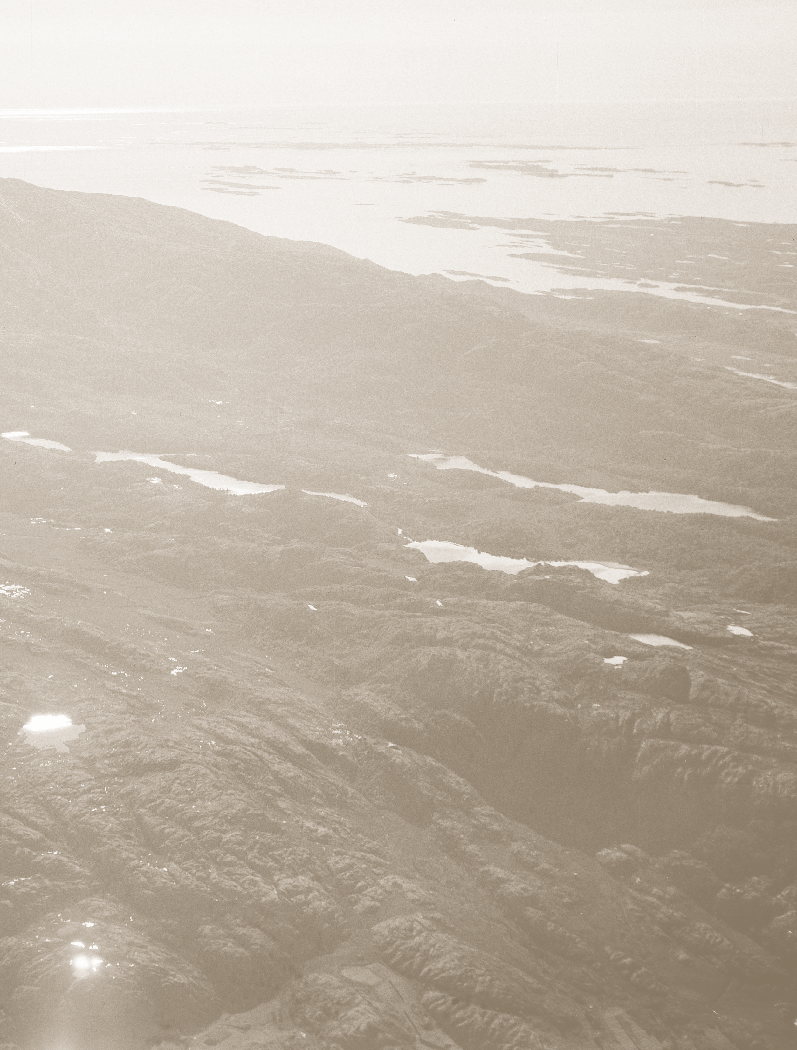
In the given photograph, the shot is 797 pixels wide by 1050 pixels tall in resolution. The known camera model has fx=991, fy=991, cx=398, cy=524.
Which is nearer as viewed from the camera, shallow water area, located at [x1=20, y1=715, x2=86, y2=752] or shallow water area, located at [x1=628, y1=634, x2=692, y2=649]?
shallow water area, located at [x1=20, y1=715, x2=86, y2=752]

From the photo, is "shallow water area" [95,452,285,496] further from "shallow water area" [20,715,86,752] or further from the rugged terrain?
"shallow water area" [20,715,86,752]

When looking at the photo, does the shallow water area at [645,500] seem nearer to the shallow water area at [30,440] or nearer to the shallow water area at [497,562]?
the shallow water area at [497,562]

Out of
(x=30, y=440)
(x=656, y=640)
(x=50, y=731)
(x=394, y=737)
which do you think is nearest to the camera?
(x=50, y=731)

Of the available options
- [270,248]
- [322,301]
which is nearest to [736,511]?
[322,301]

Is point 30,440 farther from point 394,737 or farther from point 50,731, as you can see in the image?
point 394,737

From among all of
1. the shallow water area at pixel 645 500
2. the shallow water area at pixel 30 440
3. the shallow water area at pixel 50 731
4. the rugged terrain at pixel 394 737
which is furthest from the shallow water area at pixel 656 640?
the shallow water area at pixel 30 440

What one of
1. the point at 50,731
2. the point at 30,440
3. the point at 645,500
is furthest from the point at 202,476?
the point at 50,731

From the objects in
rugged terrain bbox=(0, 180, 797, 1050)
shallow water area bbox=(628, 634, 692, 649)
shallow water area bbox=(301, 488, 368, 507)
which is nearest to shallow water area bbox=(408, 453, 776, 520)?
rugged terrain bbox=(0, 180, 797, 1050)
